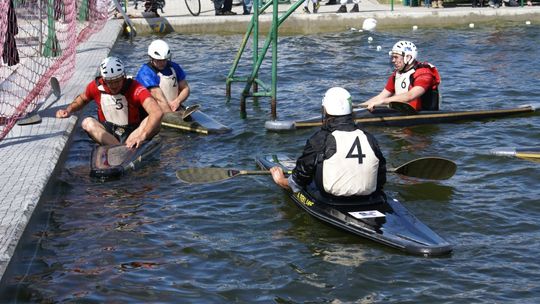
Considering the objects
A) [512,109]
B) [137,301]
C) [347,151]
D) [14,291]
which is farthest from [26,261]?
[512,109]

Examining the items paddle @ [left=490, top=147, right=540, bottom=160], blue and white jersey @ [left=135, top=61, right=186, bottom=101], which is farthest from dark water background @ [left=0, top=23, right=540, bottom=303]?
blue and white jersey @ [left=135, top=61, right=186, bottom=101]

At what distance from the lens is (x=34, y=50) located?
18.3 metres

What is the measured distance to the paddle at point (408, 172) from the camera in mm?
10656

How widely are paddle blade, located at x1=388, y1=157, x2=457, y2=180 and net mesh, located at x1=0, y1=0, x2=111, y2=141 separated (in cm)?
481

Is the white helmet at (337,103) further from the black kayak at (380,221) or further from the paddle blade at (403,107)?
the paddle blade at (403,107)

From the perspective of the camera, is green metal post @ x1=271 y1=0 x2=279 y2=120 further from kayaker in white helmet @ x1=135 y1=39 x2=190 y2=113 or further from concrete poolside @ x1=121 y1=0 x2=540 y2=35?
concrete poolside @ x1=121 y1=0 x2=540 y2=35

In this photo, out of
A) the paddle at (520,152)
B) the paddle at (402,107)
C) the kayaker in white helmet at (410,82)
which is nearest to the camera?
the paddle at (520,152)

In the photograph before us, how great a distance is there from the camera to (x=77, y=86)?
15.5 m

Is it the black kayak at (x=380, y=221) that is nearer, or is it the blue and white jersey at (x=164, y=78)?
the black kayak at (x=380, y=221)

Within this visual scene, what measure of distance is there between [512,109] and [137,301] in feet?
27.1

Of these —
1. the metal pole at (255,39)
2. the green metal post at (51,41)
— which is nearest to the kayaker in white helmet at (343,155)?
the metal pole at (255,39)

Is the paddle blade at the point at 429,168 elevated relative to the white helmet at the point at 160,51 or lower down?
lower down

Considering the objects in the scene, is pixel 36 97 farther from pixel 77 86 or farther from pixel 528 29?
pixel 528 29

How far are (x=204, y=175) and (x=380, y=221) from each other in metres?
2.49
